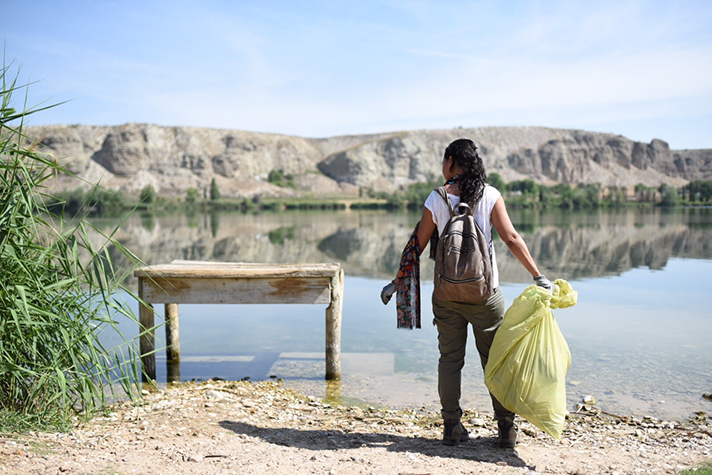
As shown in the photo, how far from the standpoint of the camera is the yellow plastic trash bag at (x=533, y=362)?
3848 mm

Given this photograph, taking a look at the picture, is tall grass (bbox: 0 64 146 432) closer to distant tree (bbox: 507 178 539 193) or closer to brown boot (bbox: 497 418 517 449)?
brown boot (bbox: 497 418 517 449)

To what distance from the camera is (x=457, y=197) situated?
4.15m

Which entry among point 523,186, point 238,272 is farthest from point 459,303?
point 523,186

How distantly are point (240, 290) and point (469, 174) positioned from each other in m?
3.21

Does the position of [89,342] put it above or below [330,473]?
above

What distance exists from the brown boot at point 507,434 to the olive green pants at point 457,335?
0.03 meters

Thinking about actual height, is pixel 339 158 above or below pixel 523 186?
above

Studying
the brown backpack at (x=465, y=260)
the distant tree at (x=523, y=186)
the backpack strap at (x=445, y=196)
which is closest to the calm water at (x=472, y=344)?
the brown backpack at (x=465, y=260)

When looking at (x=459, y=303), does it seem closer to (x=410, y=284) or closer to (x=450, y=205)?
(x=410, y=284)

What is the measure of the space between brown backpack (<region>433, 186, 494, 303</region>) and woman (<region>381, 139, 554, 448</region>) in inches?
4.0

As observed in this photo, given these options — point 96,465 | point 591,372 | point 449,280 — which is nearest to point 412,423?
point 449,280

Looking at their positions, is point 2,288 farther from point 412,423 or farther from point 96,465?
point 412,423

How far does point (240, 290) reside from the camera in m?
6.36

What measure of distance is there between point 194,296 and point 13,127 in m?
2.51
